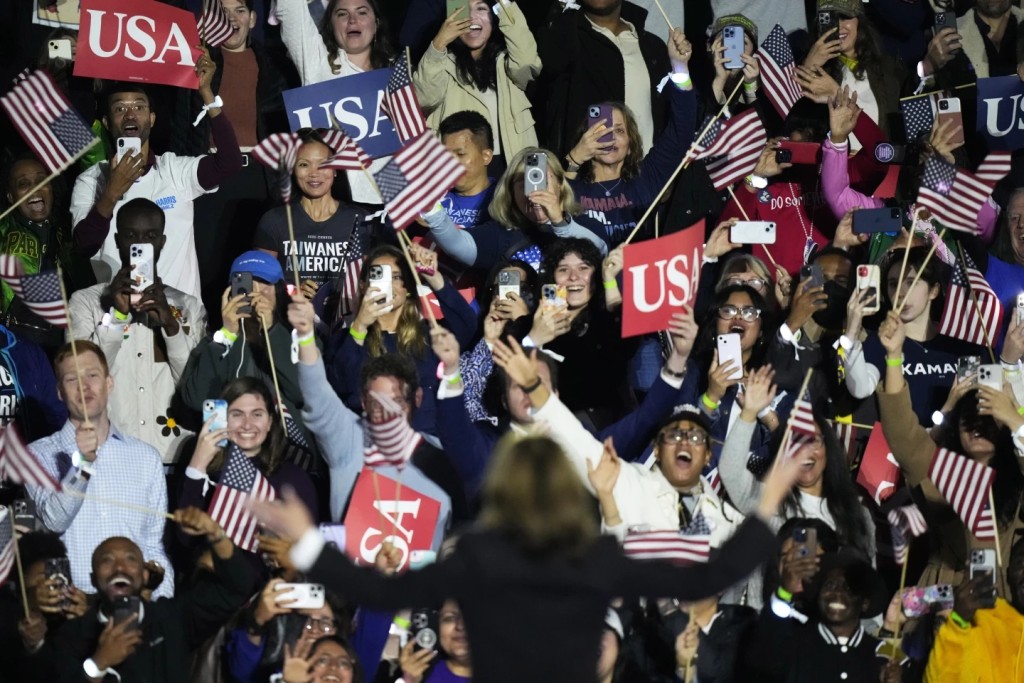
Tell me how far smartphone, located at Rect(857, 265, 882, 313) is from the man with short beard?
106 inches

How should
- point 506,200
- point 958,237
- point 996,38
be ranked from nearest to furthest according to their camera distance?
point 506,200
point 958,237
point 996,38

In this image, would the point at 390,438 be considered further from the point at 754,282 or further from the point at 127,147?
the point at 127,147

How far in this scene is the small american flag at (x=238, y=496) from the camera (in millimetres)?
6695

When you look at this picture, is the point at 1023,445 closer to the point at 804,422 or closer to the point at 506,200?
the point at 804,422

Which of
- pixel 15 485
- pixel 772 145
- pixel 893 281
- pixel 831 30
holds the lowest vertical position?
pixel 15 485

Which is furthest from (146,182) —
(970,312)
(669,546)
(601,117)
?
(970,312)

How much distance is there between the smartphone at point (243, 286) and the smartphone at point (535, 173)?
1.16 meters

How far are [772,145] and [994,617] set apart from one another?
106 inches

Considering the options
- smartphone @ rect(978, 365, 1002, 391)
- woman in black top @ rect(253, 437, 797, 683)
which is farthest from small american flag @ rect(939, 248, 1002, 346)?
woman in black top @ rect(253, 437, 797, 683)

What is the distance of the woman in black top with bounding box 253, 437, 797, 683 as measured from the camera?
4.36 metres

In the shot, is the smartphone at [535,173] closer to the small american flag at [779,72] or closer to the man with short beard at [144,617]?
the small american flag at [779,72]

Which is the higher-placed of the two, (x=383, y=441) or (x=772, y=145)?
(x=772, y=145)

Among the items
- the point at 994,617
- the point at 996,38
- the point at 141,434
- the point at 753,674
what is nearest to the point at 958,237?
the point at 996,38

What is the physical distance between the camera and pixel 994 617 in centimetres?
680
